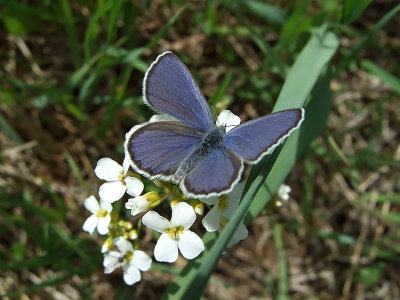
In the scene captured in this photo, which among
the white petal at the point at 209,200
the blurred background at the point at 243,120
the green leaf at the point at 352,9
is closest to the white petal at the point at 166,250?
the white petal at the point at 209,200

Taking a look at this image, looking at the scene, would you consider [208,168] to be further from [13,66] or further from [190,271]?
[13,66]

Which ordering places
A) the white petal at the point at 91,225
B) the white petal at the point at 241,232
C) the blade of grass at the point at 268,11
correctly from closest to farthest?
the white petal at the point at 241,232
the white petal at the point at 91,225
the blade of grass at the point at 268,11

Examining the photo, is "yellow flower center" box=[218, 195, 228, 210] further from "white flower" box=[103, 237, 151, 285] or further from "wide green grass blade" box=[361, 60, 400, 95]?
"wide green grass blade" box=[361, 60, 400, 95]

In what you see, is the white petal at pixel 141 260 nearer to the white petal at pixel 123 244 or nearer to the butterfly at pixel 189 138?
the white petal at pixel 123 244

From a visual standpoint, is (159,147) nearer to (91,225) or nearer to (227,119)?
(227,119)

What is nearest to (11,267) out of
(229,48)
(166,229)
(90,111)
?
(166,229)

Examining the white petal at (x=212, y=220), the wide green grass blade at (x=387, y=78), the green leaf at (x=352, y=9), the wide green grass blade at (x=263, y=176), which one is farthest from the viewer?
the wide green grass blade at (x=387, y=78)
